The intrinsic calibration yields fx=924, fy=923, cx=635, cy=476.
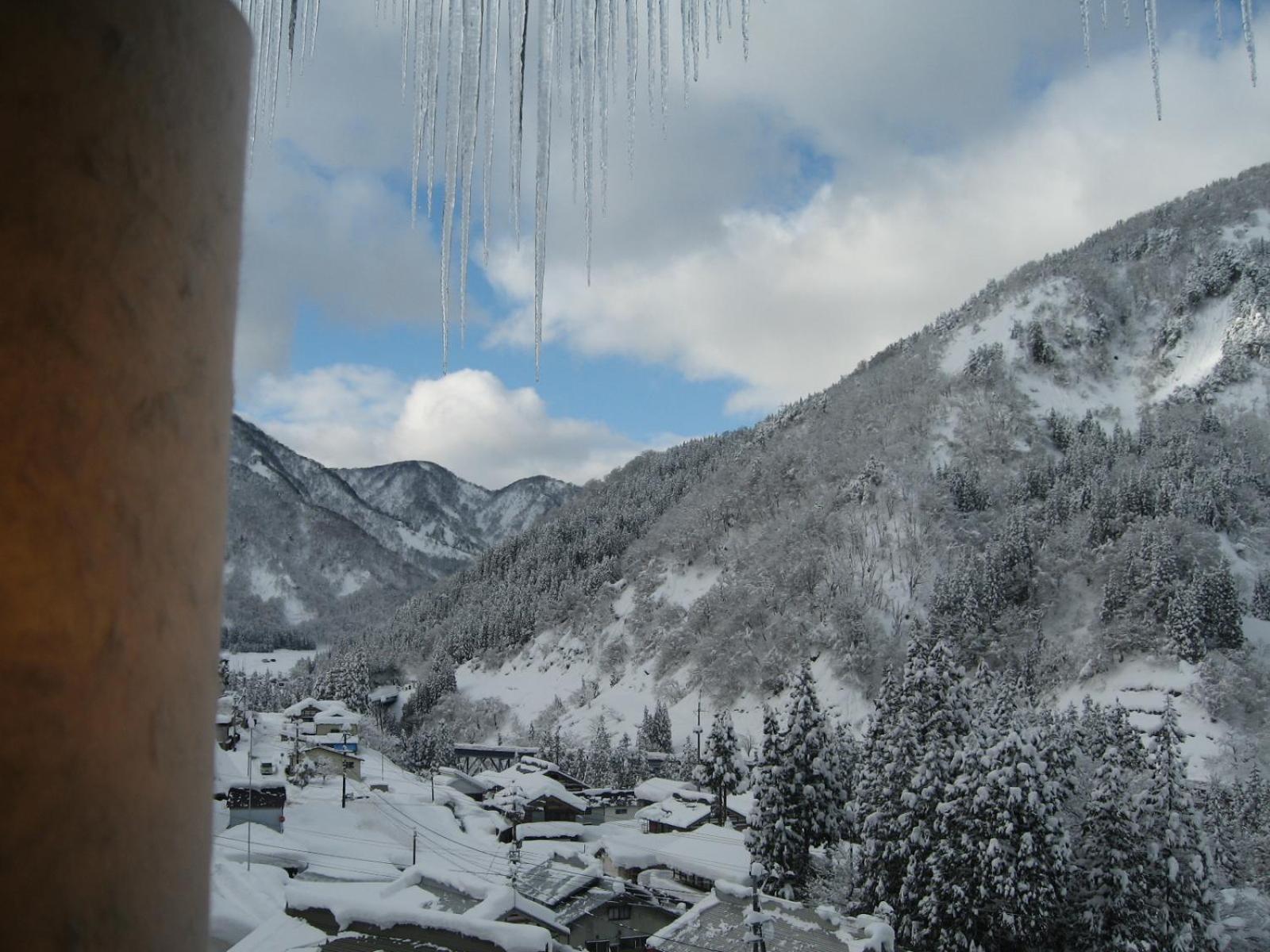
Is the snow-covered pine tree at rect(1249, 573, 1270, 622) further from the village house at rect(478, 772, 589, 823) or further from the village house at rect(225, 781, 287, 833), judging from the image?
the village house at rect(225, 781, 287, 833)

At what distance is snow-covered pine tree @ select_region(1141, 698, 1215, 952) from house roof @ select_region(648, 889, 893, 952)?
6.14 metres

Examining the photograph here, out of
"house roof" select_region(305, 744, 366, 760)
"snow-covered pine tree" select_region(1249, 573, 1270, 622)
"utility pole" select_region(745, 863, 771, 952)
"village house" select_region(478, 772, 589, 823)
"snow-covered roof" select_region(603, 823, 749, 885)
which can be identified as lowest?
"snow-covered roof" select_region(603, 823, 749, 885)

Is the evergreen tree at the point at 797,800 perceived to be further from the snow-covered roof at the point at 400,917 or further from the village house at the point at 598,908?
the snow-covered roof at the point at 400,917

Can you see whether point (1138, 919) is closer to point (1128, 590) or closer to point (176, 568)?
point (176, 568)

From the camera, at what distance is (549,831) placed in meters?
30.0

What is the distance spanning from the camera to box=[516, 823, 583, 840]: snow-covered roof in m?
29.3

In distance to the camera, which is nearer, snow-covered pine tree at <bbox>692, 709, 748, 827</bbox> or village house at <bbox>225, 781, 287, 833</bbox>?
village house at <bbox>225, 781, 287, 833</bbox>

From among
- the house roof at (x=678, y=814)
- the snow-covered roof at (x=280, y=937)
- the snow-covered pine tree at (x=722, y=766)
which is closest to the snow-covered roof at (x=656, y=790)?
the snow-covered pine tree at (x=722, y=766)

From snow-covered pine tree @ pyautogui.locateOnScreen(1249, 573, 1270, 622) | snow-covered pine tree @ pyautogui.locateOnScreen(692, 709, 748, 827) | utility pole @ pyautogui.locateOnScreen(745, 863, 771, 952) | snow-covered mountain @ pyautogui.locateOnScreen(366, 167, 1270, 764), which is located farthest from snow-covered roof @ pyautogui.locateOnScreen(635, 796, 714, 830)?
snow-covered pine tree @ pyautogui.locateOnScreen(1249, 573, 1270, 622)

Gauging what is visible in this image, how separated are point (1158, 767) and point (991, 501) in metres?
60.5

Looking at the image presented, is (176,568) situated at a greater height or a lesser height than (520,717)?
greater

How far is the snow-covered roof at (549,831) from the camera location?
96.2ft

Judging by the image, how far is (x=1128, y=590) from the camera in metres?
57.8

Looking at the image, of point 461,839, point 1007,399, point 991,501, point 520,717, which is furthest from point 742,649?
point 461,839
